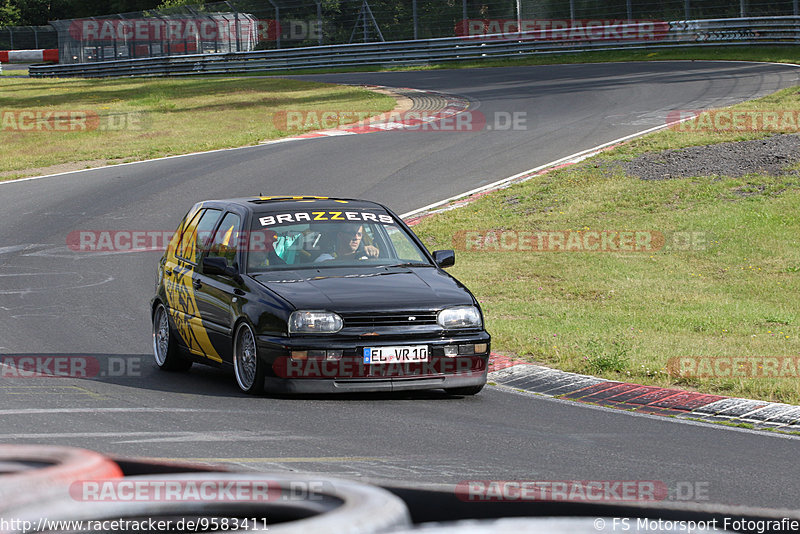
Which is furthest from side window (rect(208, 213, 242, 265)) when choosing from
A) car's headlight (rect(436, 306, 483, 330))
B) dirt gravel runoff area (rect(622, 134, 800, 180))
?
dirt gravel runoff area (rect(622, 134, 800, 180))

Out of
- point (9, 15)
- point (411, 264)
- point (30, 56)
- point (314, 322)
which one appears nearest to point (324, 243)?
point (411, 264)

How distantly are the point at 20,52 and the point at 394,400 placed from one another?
220ft

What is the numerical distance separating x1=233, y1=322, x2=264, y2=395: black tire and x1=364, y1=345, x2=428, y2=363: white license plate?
0.87 meters

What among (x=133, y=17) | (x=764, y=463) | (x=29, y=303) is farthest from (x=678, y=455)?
(x=133, y=17)

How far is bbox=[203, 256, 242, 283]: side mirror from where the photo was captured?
9055 mm

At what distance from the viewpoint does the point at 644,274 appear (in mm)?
14938

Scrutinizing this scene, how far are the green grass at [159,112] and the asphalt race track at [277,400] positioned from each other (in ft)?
9.23

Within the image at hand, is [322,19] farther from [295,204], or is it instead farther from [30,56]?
[295,204]

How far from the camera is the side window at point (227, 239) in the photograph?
371 inches

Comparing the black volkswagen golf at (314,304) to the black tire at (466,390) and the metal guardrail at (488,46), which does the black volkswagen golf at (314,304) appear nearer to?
the black tire at (466,390)

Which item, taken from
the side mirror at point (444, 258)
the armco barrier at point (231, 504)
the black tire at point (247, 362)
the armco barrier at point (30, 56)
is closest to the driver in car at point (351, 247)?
the side mirror at point (444, 258)

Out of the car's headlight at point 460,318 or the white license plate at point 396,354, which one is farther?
the car's headlight at point 460,318

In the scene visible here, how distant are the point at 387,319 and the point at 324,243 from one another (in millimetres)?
1398

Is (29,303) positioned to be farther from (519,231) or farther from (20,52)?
(20,52)
